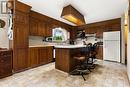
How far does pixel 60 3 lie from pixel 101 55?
158 inches

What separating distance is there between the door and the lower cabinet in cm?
300

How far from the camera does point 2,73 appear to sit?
9.96 feet

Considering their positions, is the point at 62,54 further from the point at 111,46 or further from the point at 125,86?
the point at 111,46

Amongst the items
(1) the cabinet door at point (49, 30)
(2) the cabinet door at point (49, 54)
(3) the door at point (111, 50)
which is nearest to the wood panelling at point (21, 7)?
(1) the cabinet door at point (49, 30)

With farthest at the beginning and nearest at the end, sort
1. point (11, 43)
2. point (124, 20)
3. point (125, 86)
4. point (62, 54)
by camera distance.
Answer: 1. point (124, 20)
2. point (62, 54)
3. point (11, 43)
4. point (125, 86)

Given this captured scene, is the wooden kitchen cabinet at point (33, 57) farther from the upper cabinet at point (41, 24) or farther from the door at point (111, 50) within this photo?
the door at point (111, 50)

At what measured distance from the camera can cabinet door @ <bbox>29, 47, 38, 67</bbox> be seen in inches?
164

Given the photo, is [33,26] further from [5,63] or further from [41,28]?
[5,63]

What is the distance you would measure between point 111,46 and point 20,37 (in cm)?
451

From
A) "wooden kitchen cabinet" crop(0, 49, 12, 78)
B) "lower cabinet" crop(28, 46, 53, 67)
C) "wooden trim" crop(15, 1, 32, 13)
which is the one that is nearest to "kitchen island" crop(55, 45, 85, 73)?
"lower cabinet" crop(28, 46, 53, 67)

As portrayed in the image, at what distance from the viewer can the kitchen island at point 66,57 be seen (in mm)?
3541

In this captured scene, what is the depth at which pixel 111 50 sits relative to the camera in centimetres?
551

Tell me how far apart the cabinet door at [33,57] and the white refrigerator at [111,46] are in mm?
3721

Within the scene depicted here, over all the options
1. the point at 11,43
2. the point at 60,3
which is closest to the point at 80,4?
the point at 60,3
